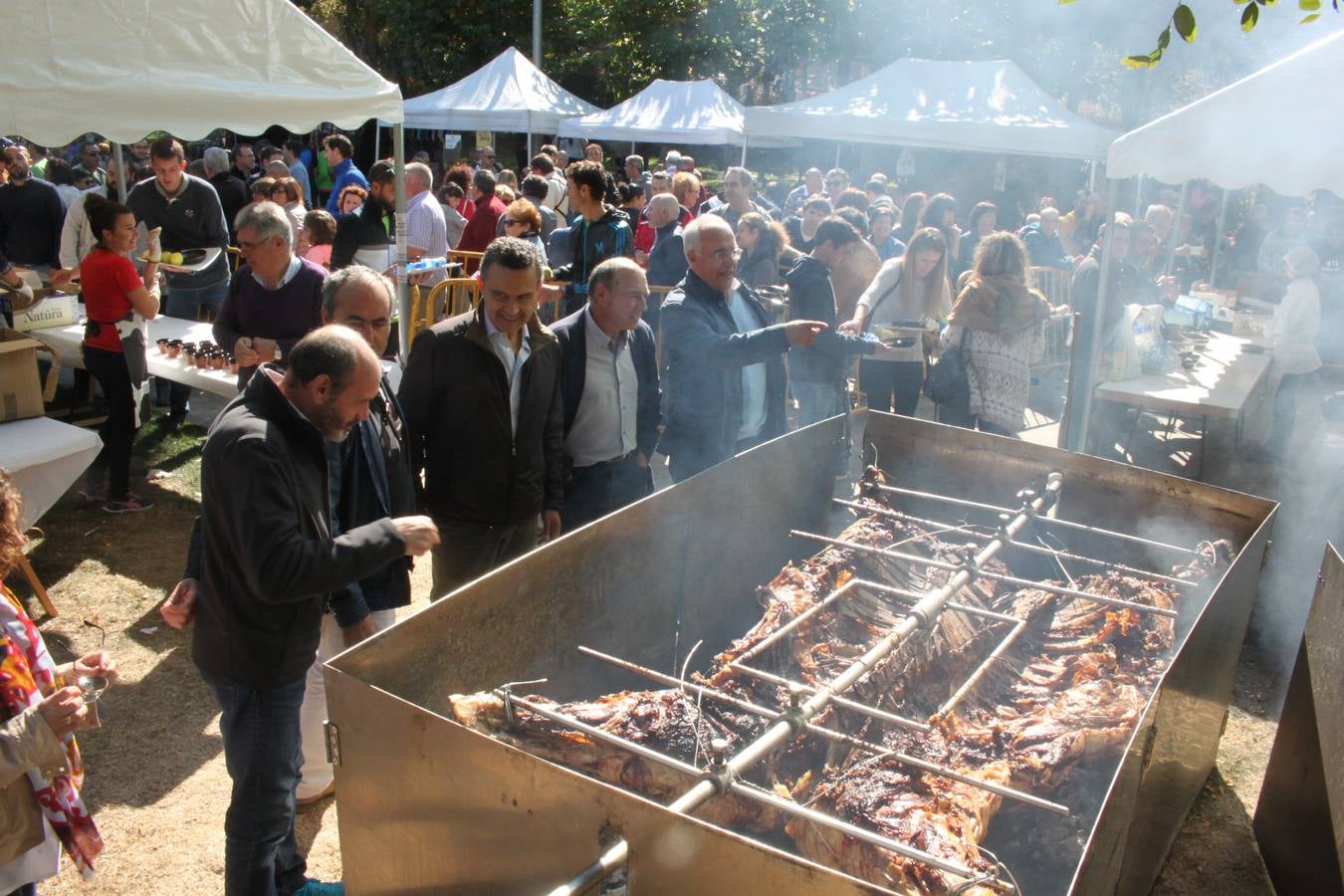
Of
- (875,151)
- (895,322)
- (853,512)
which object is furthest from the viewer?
(875,151)

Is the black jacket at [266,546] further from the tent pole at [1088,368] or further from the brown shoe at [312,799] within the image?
the tent pole at [1088,368]

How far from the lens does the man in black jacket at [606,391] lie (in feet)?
13.6

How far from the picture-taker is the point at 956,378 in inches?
243

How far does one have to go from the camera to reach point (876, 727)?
9.81 feet

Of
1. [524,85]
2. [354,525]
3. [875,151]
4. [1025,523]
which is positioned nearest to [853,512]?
[1025,523]

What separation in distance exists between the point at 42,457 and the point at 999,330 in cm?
527

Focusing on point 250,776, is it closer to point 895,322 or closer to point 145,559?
point 145,559

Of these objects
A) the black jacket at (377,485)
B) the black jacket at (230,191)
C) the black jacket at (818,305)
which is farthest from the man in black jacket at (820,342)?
the black jacket at (230,191)

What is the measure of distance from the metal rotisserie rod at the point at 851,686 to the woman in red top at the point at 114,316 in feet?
14.4

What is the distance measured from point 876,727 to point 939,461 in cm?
208

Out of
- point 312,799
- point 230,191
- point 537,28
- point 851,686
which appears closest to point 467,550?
point 312,799

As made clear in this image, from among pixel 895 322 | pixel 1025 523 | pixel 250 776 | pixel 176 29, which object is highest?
pixel 176 29

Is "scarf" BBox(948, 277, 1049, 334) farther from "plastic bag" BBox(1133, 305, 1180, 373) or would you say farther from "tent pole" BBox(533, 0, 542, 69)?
"tent pole" BBox(533, 0, 542, 69)

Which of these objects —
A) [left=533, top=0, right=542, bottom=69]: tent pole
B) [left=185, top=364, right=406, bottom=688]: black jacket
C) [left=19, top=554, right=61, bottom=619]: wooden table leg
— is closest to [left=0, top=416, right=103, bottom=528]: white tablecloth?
[left=19, top=554, right=61, bottom=619]: wooden table leg
